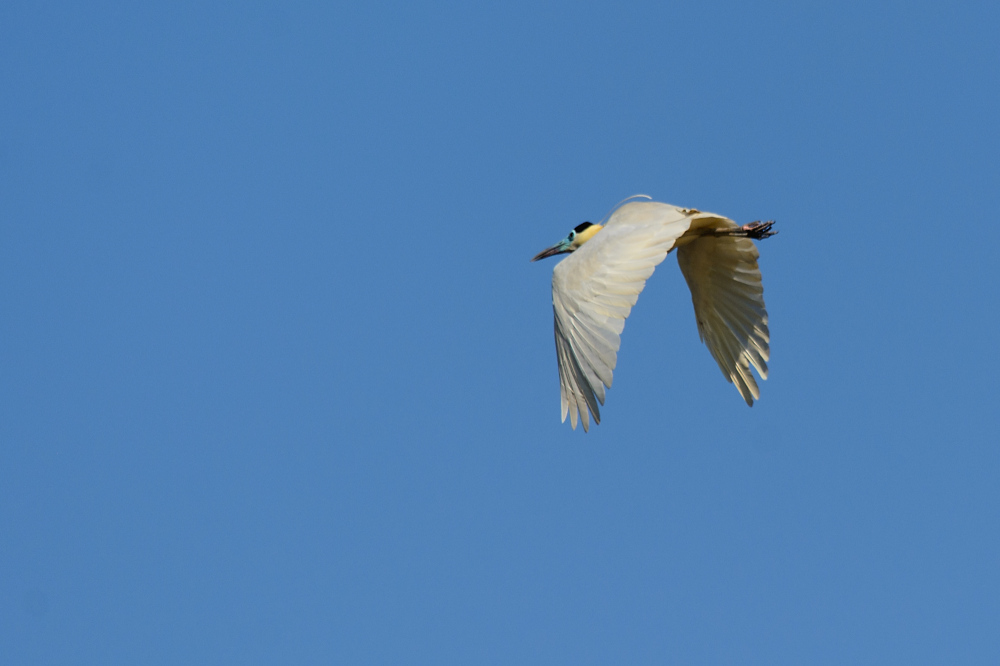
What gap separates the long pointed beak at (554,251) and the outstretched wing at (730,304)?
1.50 meters

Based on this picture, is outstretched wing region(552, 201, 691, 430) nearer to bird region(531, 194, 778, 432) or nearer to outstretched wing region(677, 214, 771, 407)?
bird region(531, 194, 778, 432)

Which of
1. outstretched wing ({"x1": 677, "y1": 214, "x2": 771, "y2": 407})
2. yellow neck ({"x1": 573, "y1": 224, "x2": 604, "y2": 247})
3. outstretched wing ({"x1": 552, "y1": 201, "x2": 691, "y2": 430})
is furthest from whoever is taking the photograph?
yellow neck ({"x1": 573, "y1": 224, "x2": 604, "y2": 247})

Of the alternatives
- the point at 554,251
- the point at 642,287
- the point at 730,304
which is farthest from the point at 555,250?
the point at 642,287

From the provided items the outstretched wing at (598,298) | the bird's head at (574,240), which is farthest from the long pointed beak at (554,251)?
the outstretched wing at (598,298)

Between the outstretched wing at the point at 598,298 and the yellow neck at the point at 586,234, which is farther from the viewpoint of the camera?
the yellow neck at the point at 586,234

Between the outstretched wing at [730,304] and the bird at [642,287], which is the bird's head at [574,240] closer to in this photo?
the bird at [642,287]

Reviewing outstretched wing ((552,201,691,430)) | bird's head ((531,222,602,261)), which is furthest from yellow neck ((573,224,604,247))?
outstretched wing ((552,201,691,430))

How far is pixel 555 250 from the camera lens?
18125 millimetres

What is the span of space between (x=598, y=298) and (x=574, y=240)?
12.3 feet

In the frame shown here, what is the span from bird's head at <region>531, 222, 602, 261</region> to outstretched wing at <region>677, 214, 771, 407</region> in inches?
49.6

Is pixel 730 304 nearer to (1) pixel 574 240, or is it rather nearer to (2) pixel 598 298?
(1) pixel 574 240

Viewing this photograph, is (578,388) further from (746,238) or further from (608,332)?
(746,238)

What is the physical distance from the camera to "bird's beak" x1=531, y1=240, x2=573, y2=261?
59.2ft

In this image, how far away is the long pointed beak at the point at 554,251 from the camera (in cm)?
1805
